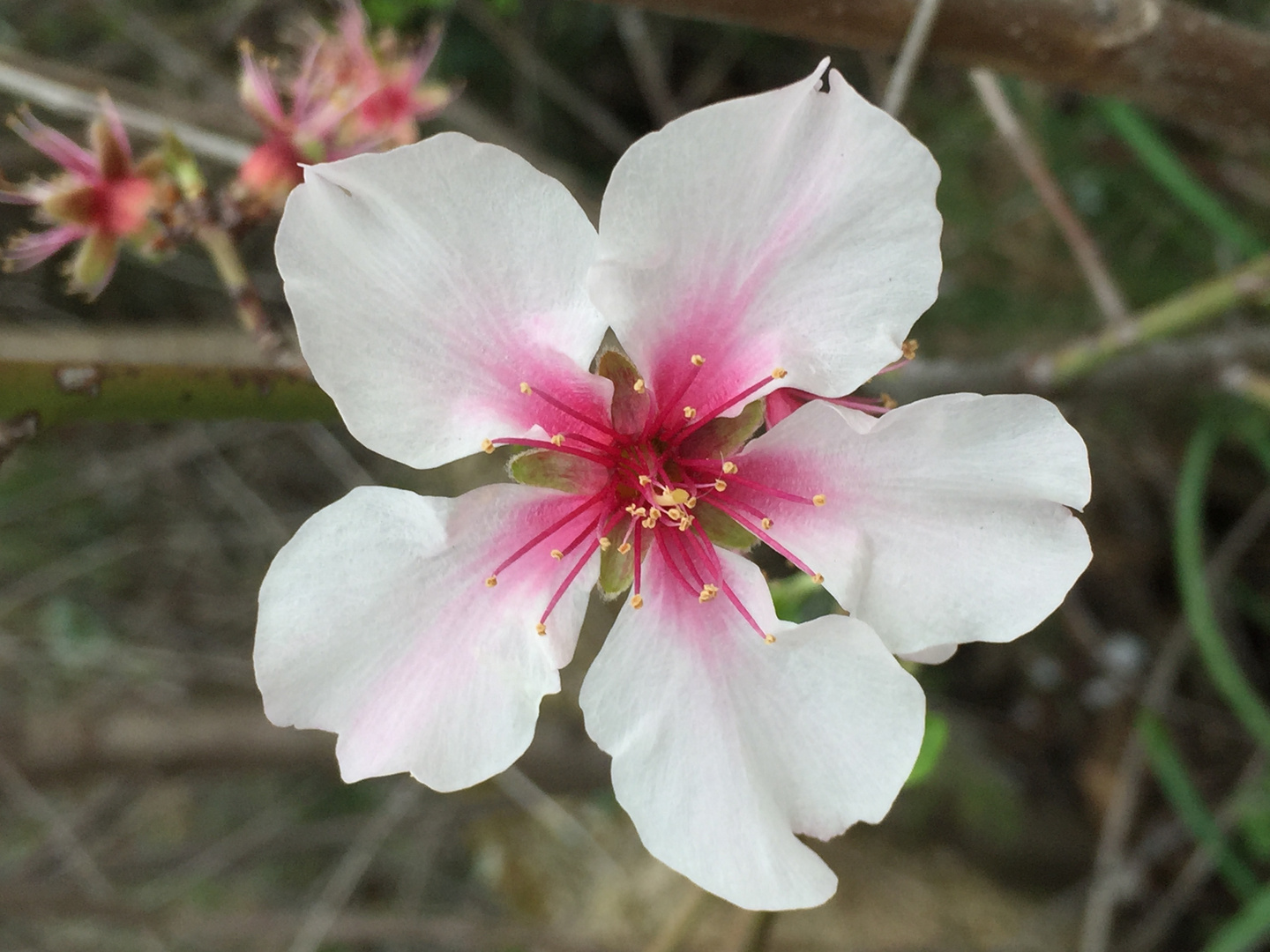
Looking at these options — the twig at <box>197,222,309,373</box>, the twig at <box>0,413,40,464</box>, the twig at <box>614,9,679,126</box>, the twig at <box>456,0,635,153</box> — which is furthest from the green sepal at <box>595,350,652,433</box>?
the twig at <box>456,0,635,153</box>

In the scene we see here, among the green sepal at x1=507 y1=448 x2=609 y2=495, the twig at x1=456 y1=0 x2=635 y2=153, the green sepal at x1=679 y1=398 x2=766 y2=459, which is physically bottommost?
the twig at x1=456 y1=0 x2=635 y2=153

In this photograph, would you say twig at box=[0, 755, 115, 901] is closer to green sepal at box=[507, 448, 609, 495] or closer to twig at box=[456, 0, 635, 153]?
green sepal at box=[507, 448, 609, 495]

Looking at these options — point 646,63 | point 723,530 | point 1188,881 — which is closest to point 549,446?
point 723,530

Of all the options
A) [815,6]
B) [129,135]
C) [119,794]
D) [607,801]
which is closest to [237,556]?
[119,794]

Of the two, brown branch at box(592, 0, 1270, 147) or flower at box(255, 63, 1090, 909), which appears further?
brown branch at box(592, 0, 1270, 147)

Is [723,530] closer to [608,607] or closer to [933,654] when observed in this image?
[933,654]
